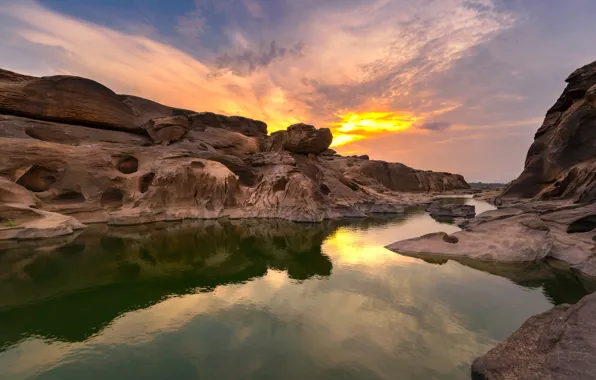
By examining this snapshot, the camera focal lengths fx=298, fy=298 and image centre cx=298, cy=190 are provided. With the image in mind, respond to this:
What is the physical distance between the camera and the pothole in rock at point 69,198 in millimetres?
27188

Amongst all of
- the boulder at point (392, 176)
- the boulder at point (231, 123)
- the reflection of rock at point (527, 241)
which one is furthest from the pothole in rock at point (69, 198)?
the boulder at point (392, 176)

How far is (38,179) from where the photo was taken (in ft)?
89.5

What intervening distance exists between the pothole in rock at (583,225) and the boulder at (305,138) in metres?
31.8

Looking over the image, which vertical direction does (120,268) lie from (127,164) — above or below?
below

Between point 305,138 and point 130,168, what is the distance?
23.6 metres

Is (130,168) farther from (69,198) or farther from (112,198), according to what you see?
(69,198)

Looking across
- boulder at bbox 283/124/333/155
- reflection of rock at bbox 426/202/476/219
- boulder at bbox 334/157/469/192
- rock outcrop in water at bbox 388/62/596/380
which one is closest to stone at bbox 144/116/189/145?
boulder at bbox 283/124/333/155

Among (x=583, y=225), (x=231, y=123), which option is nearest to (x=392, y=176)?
(x=231, y=123)

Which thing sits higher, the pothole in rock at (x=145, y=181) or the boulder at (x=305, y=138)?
the boulder at (x=305, y=138)

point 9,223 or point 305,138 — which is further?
point 305,138

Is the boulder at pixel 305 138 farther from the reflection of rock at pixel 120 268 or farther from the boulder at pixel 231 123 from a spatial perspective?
the reflection of rock at pixel 120 268

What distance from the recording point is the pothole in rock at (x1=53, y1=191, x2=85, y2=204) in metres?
Answer: 27.2

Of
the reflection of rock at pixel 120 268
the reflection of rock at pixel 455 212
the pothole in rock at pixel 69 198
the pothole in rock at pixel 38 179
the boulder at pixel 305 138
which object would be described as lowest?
the reflection of rock at pixel 120 268

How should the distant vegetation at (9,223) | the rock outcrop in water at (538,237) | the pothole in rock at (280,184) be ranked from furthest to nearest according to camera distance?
the pothole in rock at (280,184) → the distant vegetation at (9,223) → the rock outcrop in water at (538,237)
